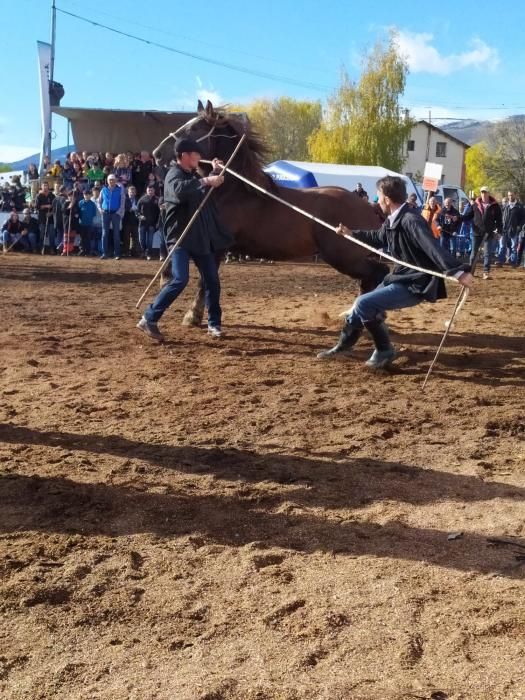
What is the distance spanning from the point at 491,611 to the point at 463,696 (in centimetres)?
62

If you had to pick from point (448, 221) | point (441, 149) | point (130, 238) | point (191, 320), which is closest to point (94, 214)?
point (130, 238)

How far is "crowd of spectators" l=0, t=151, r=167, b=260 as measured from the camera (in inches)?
797

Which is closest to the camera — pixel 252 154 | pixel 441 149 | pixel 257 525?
pixel 257 525

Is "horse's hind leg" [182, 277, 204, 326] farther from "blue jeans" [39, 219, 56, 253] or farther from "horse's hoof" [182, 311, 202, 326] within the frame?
"blue jeans" [39, 219, 56, 253]

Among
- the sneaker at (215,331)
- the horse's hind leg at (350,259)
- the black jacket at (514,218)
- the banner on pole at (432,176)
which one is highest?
the banner on pole at (432,176)

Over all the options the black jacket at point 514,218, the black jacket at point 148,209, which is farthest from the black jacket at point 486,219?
the black jacket at point 148,209

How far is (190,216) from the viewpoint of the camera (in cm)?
850

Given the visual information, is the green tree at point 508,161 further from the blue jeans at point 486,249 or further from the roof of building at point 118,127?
the blue jeans at point 486,249

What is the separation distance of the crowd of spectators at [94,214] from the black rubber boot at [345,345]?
40.2 ft

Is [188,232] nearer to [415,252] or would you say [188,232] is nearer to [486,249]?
[415,252]

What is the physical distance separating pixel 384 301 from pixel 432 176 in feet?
44.3

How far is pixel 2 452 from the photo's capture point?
5.06 m

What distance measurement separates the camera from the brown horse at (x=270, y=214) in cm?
909

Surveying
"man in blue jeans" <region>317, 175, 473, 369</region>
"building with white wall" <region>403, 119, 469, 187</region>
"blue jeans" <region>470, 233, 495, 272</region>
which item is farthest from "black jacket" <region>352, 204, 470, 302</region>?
"building with white wall" <region>403, 119, 469, 187</region>
